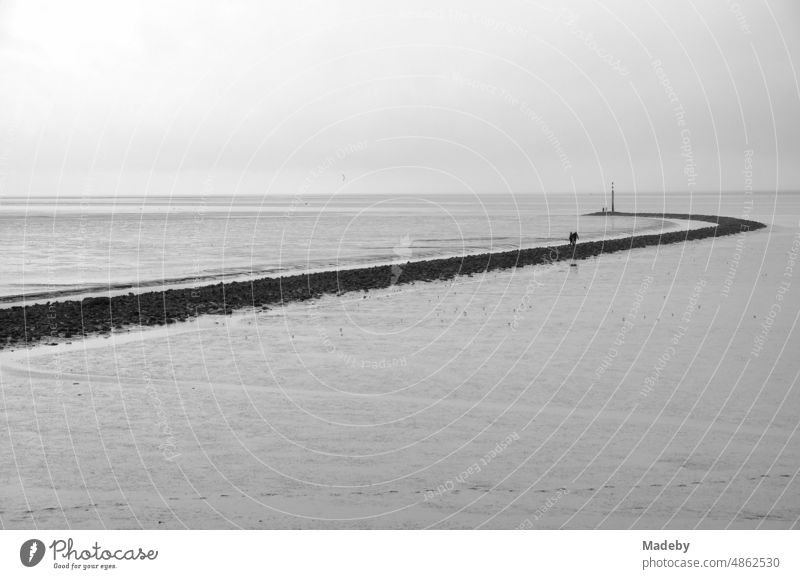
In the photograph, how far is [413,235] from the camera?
67688 millimetres

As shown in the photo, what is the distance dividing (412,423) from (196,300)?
50.2ft

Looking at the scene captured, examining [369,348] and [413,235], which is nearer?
[369,348]

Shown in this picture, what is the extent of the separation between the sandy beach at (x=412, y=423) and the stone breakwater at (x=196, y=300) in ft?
4.81

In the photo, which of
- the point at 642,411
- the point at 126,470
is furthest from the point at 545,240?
the point at 126,470

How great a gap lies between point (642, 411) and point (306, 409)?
5247mm

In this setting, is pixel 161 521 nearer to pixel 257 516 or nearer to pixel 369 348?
pixel 257 516
